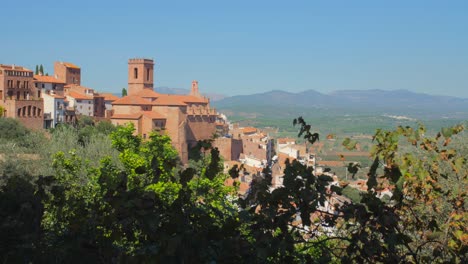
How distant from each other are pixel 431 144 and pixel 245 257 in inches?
149

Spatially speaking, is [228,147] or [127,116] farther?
[228,147]

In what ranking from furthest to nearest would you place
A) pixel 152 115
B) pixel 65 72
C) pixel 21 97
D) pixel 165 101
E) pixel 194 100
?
pixel 194 100, pixel 65 72, pixel 165 101, pixel 152 115, pixel 21 97

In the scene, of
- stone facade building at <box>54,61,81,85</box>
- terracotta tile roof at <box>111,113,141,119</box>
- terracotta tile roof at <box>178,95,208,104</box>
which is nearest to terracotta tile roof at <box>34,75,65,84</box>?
stone facade building at <box>54,61,81,85</box>

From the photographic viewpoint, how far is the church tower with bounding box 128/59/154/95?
81188mm

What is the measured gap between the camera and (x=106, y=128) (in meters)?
56.3

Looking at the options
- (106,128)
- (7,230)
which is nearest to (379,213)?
(7,230)

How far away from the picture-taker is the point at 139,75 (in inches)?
3204

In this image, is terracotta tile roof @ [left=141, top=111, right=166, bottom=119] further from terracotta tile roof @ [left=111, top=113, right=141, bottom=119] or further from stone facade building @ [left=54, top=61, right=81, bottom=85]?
stone facade building @ [left=54, top=61, right=81, bottom=85]

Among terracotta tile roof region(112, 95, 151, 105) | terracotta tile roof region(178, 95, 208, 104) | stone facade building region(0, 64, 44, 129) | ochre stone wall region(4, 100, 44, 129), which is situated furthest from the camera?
terracotta tile roof region(178, 95, 208, 104)

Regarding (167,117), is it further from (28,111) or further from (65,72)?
(65,72)

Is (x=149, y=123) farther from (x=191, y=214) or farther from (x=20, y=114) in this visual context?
(x=191, y=214)

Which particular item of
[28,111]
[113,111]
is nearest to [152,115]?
[113,111]

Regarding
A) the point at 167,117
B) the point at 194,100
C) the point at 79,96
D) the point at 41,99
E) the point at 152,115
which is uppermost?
→ the point at 79,96

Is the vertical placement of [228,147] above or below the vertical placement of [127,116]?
below
